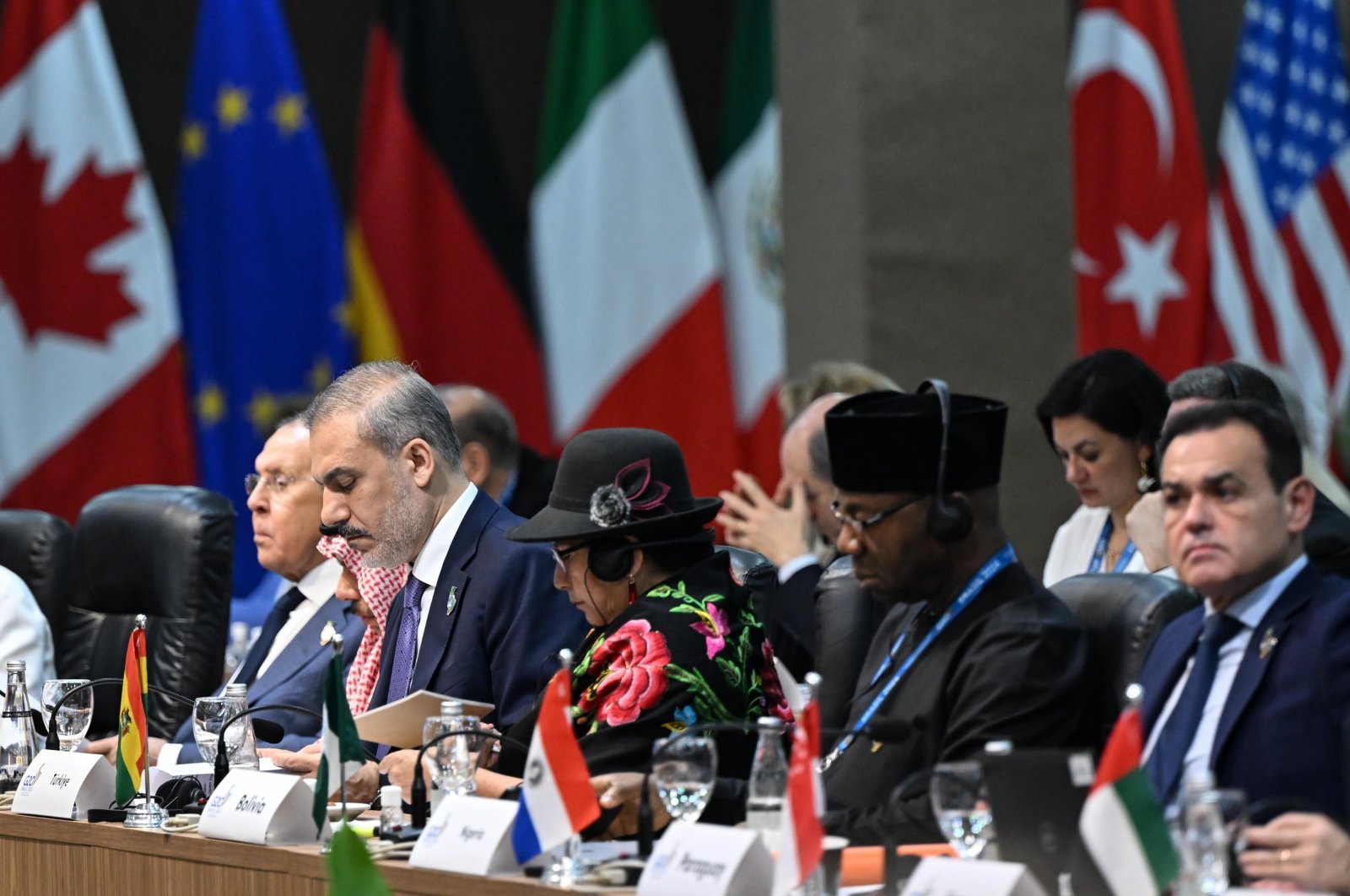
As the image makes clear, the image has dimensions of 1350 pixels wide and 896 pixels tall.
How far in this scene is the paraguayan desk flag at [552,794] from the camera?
244 centimetres

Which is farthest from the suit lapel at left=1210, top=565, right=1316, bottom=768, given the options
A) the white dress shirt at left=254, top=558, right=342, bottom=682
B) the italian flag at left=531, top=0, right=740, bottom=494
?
the italian flag at left=531, top=0, right=740, bottom=494

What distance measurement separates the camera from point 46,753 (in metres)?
3.35

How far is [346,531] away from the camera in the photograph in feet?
11.9

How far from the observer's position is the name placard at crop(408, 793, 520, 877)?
249 centimetres

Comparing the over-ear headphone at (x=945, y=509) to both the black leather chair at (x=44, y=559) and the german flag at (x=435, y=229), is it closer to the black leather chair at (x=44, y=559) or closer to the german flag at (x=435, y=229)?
the black leather chair at (x=44, y=559)

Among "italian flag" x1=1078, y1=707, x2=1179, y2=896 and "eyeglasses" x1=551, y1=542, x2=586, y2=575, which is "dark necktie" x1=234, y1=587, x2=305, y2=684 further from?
"italian flag" x1=1078, y1=707, x2=1179, y2=896

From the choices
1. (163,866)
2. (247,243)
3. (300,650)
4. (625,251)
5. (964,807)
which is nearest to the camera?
(964,807)

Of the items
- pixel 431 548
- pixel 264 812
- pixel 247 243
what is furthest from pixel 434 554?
pixel 247 243

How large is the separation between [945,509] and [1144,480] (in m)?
1.65

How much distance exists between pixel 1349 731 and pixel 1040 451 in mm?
3596

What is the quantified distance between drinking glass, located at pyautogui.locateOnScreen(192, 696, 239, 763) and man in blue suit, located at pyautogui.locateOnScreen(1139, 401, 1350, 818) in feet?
5.04

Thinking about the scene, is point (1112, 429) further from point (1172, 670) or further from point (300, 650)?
point (300, 650)

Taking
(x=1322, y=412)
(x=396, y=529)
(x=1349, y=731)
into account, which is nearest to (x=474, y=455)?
(x=396, y=529)

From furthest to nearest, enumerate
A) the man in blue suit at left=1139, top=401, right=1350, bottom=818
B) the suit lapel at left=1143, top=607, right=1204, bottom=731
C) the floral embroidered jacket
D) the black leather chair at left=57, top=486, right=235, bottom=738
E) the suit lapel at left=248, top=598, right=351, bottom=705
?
1. the black leather chair at left=57, top=486, right=235, bottom=738
2. the suit lapel at left=248, top=598, right=351, bottom=705
3. the floral embroidered jacket
4. the suit lapel at left=1143, top=607, right=1204, bottom=731
5. the man in blue suit at left=1139, top=401, right=1350, bottom=818
